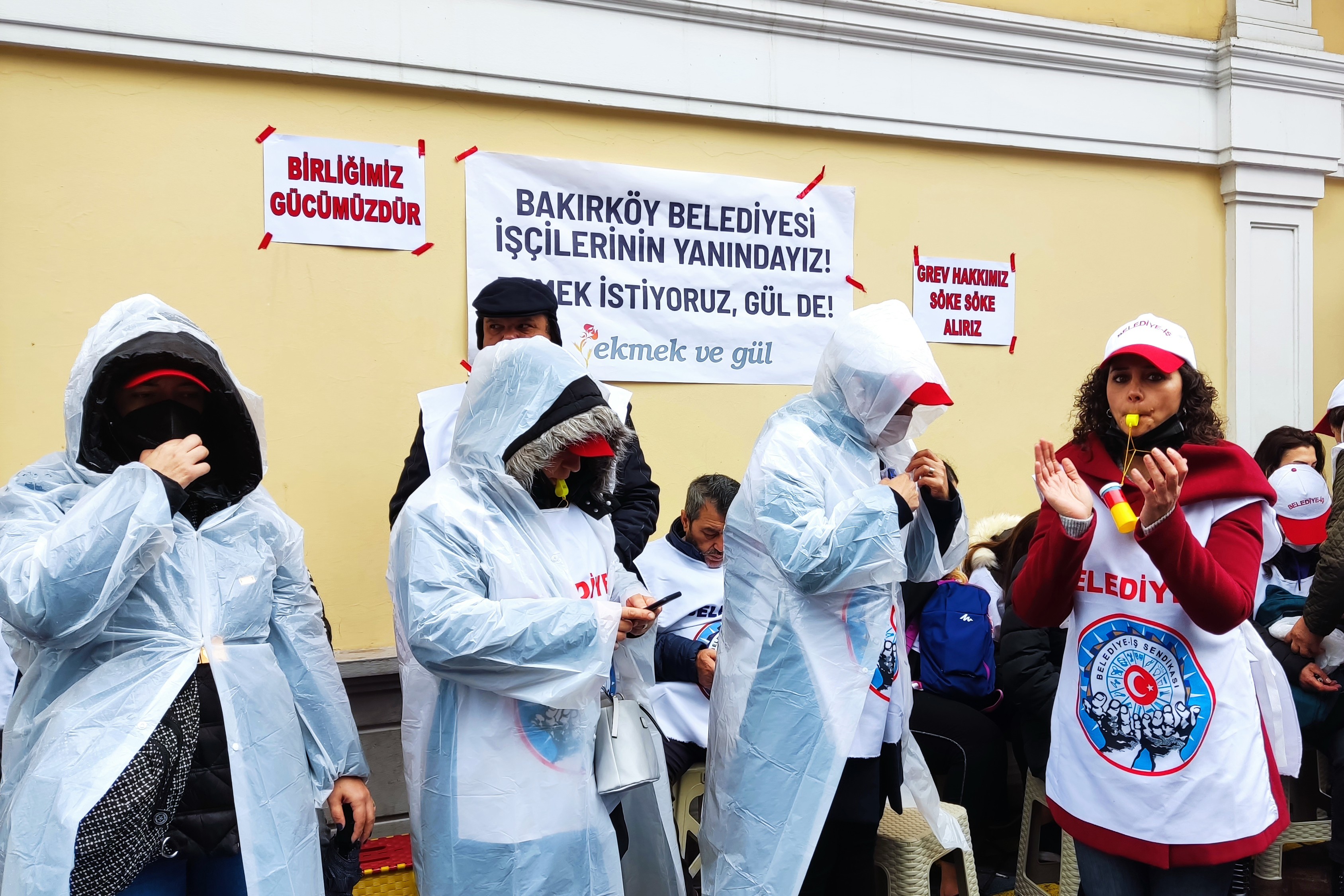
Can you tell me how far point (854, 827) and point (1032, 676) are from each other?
43.5 inches

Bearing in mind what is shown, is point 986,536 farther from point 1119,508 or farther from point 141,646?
point 141,646

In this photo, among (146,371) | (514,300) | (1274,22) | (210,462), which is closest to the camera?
(146,371)

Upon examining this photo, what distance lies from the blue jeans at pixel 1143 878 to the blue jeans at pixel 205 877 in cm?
178

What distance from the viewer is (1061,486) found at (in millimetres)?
2434

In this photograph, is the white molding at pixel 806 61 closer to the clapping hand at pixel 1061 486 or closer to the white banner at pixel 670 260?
the white banner at pixel 670 260

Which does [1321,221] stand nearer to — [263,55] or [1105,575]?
[1105,575]

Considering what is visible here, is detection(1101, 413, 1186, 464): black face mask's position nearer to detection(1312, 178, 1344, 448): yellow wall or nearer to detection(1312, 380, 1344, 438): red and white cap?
detection(1312, 380, 1344, 438): red and white cap

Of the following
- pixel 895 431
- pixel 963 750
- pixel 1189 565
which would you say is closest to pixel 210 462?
pixel 895 431

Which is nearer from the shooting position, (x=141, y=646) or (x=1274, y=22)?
(x=141, y=646)

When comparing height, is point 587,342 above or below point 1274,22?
below

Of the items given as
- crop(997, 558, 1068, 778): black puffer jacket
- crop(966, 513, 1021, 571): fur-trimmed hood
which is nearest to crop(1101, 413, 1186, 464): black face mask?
crop(997, 558, 1068, 778): black puffer jacket

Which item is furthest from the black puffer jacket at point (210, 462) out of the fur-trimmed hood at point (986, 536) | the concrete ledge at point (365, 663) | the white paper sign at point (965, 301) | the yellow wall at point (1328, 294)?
the yellow wall at point (1328, 294)

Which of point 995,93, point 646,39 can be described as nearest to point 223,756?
point 646,39

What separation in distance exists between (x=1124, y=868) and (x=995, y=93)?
11.8 feet
